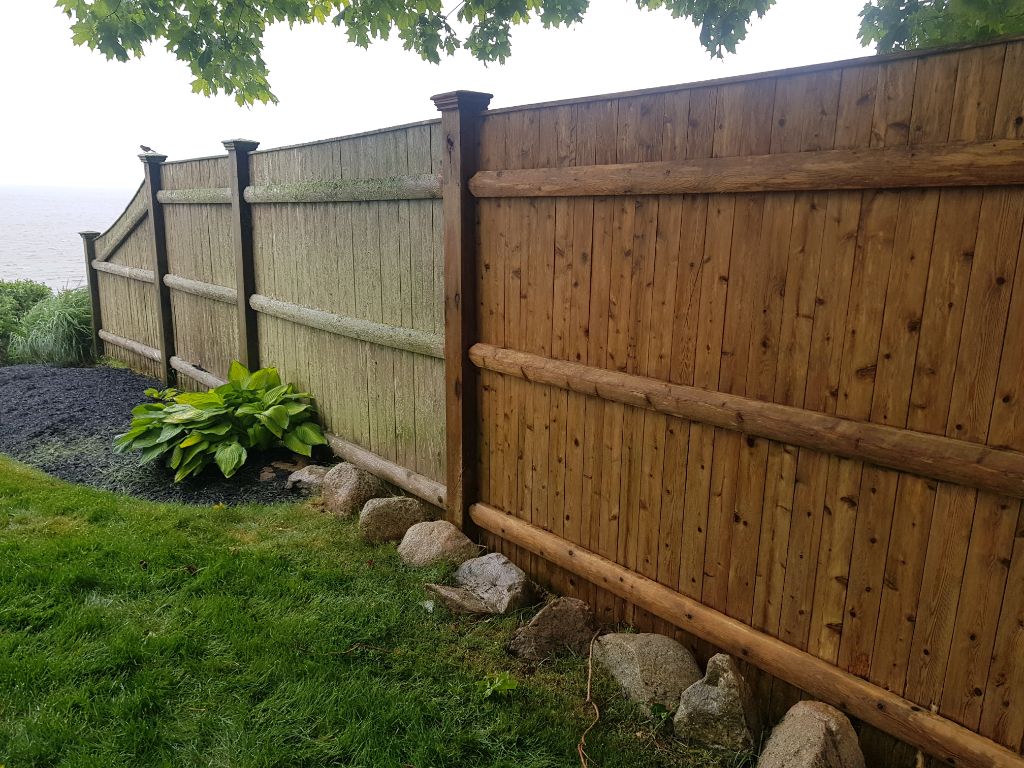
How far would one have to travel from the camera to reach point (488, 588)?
364 centimetres

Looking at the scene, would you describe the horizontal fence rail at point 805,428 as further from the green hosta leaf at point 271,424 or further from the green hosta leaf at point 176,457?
the green hosta leaf at point 176,457

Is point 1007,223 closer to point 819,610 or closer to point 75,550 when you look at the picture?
point 819,610

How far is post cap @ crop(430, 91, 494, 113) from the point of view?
3674 millimetres

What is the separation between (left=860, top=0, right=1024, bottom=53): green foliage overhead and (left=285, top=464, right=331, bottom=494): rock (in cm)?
428

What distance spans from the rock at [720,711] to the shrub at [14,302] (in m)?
10.1

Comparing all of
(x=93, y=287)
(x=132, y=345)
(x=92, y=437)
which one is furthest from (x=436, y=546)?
(x=93, y=287)

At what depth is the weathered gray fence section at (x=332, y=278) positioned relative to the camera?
14.4ft

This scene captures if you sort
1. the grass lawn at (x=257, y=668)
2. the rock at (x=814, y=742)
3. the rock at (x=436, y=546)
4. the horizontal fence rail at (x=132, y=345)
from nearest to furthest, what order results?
1. the rock at (x=814, y=742)
2. the grass lawn at (x=257, y=668)
3. the rock at (x=436, y=546)
4. the horizontal fence rail at (x=132, y=345)

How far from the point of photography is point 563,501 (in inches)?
142

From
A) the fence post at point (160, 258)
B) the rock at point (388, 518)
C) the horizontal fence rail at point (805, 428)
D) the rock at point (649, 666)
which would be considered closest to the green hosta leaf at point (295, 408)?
the rock at point (388, 518)

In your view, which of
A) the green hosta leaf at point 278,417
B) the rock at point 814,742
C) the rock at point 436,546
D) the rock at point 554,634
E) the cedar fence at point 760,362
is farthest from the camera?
the green hosta leaf at point 278,417

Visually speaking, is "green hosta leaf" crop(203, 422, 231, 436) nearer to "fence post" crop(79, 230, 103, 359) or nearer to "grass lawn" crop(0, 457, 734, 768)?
"grass lawn" crop(0, 457, 734, 768)

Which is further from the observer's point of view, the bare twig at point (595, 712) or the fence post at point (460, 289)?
the fence post at point (460, 289)

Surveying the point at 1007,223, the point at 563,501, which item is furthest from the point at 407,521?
the point at 1007,223
